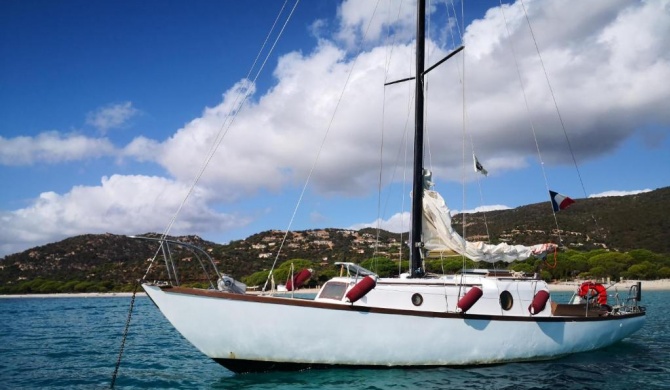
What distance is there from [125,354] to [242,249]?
9486cm

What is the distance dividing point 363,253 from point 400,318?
82.5 metres

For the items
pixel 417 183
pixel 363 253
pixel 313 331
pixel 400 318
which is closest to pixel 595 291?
pixel 417 183

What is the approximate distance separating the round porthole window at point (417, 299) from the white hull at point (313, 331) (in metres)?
0.80

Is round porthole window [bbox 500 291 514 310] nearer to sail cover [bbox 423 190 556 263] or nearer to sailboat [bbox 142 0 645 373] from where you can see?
sailboat [bbox 142 0 645 373]

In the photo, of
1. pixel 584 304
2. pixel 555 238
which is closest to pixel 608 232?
pixel 555 238

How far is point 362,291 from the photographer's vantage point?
11820 mm

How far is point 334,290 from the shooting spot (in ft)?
43.3

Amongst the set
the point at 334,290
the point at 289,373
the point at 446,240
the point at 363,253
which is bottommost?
the point at 289,373

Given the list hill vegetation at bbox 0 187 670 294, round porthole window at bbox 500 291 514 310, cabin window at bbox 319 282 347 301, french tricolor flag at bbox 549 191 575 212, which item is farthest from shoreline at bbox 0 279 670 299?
cabin window at bbox 319 282 347 301

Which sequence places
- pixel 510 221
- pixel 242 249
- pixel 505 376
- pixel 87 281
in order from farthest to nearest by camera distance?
1. pixel 242 249
2. pixel 510 221
3. pixel 87 281
4. pixel 505 376

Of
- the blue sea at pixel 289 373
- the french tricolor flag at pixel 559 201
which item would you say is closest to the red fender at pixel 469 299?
the blue sea at pixel 289 373

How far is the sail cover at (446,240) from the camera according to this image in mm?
15125

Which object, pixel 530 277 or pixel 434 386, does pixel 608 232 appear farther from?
pixel 434 386

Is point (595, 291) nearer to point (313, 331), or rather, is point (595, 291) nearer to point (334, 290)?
point (334, 290)
